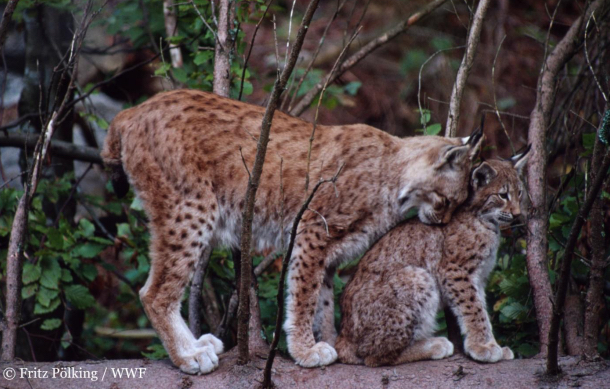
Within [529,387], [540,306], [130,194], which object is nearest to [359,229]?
[540,306]

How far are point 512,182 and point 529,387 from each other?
1.37 m

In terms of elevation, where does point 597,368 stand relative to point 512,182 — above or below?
below

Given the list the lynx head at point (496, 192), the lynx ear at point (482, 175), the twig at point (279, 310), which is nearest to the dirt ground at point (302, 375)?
the twig at point (279, 310)

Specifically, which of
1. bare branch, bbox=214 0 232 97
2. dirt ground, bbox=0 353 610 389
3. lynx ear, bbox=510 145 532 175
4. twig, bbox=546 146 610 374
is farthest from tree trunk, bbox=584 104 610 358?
bare branch, bbox=214 0 232 97

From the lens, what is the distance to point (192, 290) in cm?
472

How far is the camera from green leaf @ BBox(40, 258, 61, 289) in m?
4.81

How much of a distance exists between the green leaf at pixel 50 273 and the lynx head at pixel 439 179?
2405mm

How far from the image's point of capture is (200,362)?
387 cm

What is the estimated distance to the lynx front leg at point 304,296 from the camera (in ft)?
13.3

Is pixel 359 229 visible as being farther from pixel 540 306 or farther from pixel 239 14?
pixel 239 14

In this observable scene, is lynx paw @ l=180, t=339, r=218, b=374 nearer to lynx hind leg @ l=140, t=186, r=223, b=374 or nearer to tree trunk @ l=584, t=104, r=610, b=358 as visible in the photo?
lynx hind leg @ l=140, t=186, r=223, b=374

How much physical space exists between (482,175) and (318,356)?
1472 millimetres

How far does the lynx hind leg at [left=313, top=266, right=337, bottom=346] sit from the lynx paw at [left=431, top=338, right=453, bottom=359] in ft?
2.27

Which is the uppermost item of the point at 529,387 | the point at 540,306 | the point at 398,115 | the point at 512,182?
the point at 398,115
